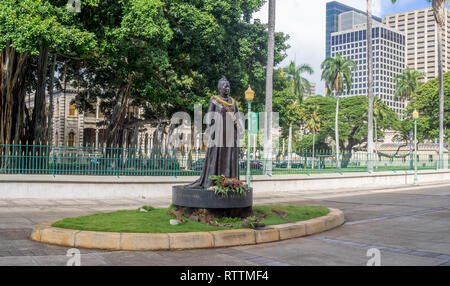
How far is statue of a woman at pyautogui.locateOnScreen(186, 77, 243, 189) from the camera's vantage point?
854cm

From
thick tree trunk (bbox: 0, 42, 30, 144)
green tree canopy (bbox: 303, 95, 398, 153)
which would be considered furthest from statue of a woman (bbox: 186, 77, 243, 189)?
green tree canopy (bbox: 303, 95, 398, 153)

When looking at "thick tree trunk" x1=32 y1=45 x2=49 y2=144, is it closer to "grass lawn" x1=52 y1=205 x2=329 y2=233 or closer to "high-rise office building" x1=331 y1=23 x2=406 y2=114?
"grass lawn" x1=52 y1=205 x2=329 y2=233

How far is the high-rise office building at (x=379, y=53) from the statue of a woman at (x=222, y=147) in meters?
136

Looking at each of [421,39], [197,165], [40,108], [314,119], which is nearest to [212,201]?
[197,165]

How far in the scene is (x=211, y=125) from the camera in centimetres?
866

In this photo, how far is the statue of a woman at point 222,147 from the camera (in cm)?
854

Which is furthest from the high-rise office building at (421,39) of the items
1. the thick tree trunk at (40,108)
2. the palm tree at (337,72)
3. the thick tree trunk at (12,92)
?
the thick tree trunk at (12,92)

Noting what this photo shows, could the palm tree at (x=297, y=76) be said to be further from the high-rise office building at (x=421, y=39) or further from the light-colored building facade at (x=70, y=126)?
the high-rise office building at (x=421, y=39)

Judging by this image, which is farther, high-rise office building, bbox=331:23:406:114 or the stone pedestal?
high-rise office building, bbox=331:23:406:114

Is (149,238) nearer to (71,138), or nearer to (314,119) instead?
(71,138)

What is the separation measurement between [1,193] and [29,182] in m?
0.90

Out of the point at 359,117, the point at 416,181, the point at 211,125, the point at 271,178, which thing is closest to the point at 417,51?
the point at 359,117

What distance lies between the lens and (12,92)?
1662 cm

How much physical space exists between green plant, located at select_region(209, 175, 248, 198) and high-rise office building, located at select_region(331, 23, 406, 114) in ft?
447
